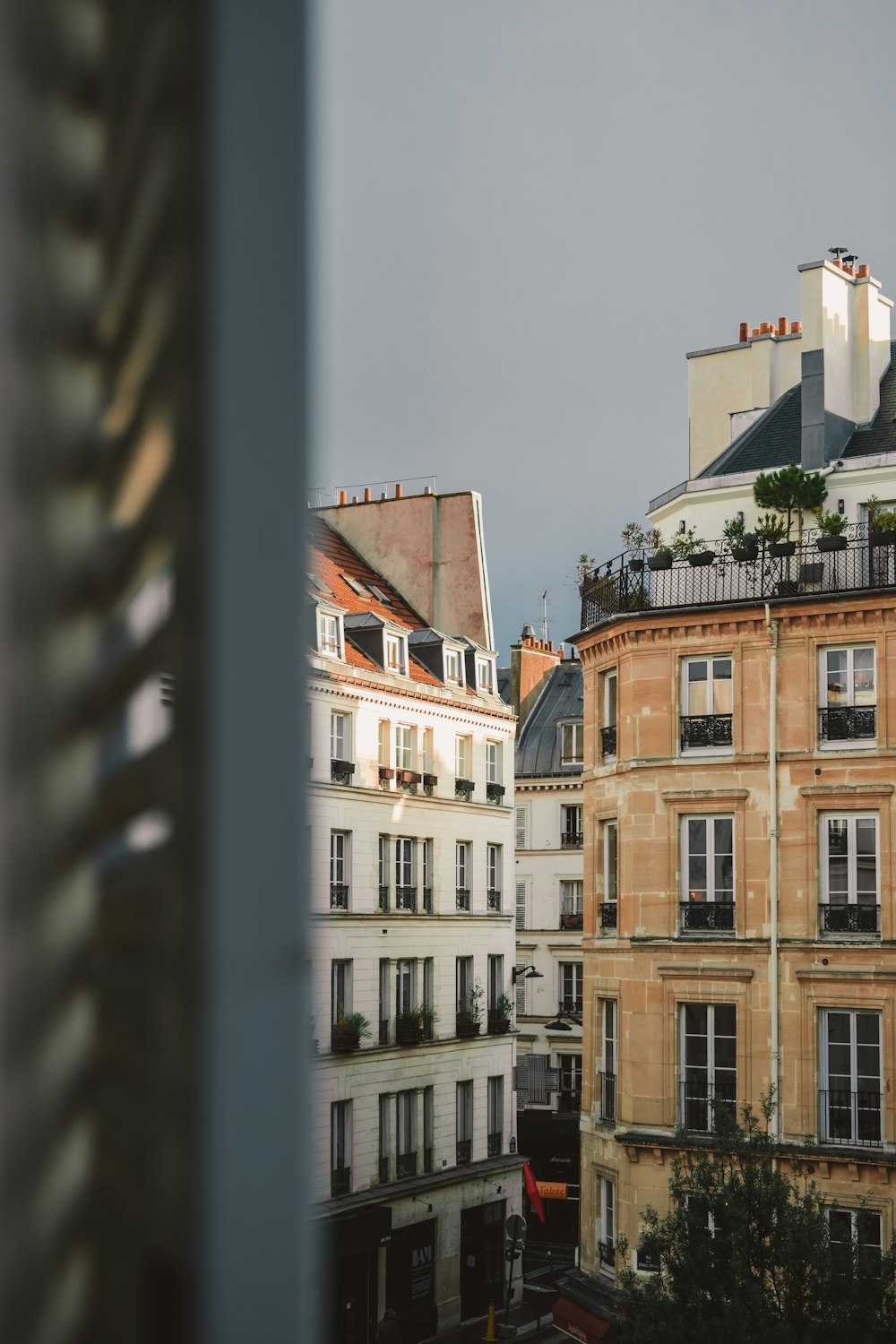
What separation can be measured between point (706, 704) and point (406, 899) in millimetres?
12402

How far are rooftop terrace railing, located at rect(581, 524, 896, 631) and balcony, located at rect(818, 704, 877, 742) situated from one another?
213 centimetres

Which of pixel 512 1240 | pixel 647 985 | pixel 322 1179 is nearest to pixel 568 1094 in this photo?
pixel 512 1240

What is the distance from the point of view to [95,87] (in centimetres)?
120

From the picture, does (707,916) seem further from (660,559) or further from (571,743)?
(571,743)

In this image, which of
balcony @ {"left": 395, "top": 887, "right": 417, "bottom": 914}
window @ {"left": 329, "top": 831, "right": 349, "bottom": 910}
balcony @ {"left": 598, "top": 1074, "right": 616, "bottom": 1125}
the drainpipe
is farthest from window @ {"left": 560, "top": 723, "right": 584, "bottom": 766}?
the drainpipe

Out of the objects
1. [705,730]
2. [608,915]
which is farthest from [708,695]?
[608,915]

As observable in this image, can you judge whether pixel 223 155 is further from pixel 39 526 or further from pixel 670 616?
pixel 670 616

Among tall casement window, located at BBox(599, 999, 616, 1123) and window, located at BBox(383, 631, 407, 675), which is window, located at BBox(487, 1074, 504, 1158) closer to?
window, located at BBox(383, 631, 407, 675)

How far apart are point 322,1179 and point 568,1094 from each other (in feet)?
63.2

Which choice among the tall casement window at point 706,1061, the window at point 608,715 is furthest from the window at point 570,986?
the tall casement window at point 706,1061

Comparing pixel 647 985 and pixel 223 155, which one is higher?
pixel 223 155

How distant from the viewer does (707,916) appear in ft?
90.6

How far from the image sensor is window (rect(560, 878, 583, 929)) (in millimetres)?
52750

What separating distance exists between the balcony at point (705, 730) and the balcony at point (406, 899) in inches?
464
